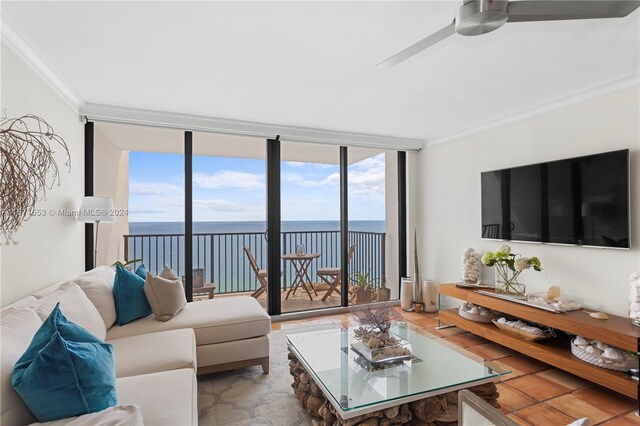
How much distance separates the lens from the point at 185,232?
3.83 metres

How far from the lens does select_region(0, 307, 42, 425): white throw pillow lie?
1.14 metres

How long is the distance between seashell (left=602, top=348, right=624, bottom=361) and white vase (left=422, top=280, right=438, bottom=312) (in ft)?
7.35

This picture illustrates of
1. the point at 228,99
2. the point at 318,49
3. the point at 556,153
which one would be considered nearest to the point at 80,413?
the point at 318,49

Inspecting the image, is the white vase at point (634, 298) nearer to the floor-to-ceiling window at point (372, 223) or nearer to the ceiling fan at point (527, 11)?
the ceiling fan at point (527, 11)

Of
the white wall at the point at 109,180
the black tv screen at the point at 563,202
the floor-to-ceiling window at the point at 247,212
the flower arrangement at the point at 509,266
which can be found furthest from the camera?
the floor-to-ceiling window at the point at 247,212

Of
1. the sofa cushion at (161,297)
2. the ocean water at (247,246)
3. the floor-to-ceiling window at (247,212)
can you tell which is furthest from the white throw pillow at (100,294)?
the ocean water at (247,246)

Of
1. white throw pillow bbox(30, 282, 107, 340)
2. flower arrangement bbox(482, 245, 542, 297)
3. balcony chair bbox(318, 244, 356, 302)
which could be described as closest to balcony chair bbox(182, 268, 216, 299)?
balcony chair bbox(318, 244, 356, 302)

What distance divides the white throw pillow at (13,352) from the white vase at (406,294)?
13.2ft

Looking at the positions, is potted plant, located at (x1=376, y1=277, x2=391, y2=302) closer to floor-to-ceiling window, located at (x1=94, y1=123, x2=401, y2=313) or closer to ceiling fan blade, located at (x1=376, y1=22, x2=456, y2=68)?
floor-to-ceiling window, located at (x1=94, y1=123, x2=401, y2=313)

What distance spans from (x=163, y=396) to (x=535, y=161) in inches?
146

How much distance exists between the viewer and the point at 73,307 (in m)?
1.88

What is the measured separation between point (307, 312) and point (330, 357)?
2.19m

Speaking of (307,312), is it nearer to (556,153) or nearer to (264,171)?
(264,171)

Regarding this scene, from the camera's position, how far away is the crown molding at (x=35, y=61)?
193cm
